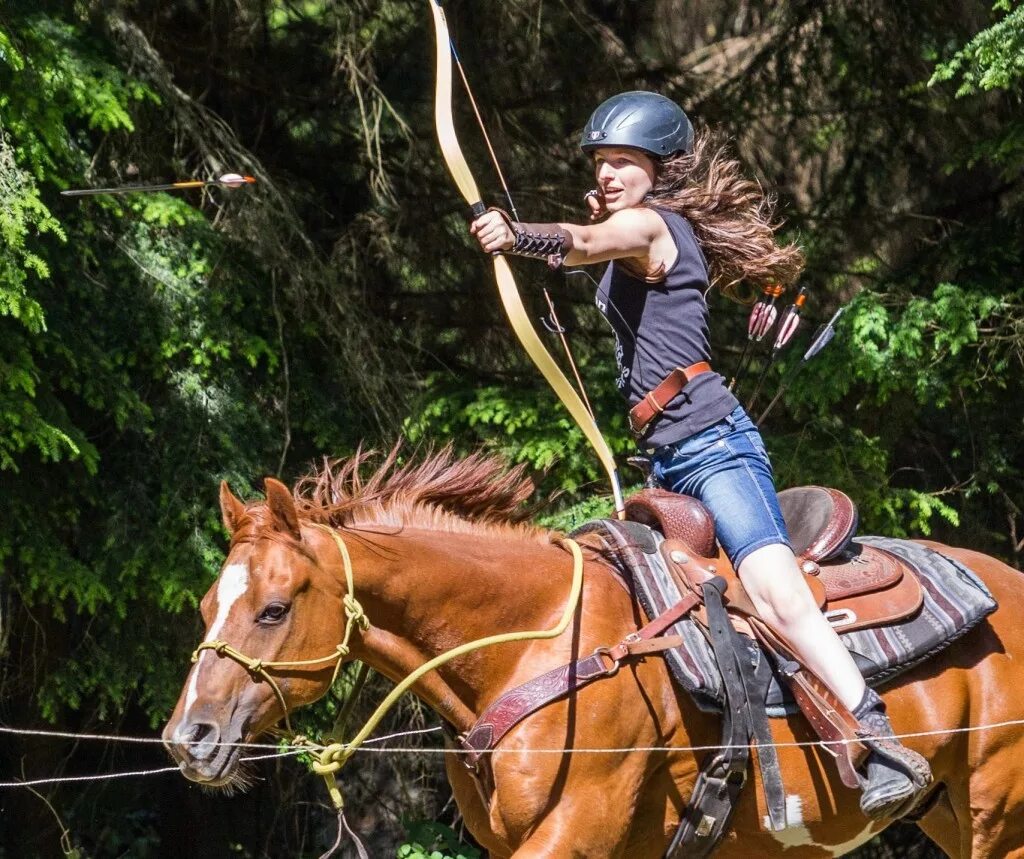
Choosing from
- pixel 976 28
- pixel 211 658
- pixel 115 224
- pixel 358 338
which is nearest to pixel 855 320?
pixel 976 28

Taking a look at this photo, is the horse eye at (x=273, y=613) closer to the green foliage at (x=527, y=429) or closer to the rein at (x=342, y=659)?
the rein at (x=342, y=659)

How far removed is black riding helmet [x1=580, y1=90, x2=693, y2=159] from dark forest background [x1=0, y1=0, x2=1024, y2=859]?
2767mm

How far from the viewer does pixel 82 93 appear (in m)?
6.25

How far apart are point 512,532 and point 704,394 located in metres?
0.76

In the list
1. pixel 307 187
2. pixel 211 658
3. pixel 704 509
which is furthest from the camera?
pixel 307 187

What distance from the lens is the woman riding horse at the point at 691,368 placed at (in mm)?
4039

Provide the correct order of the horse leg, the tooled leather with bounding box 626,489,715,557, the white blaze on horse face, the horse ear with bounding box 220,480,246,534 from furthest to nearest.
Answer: the horse leg < the tooled leather with bounding box 626,489,715,557 < the horse ear with bounding box 220,480,246,534 < the white blaze on horse face

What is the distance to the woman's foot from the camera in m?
3.95

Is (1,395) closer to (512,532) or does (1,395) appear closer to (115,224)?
(115,224)

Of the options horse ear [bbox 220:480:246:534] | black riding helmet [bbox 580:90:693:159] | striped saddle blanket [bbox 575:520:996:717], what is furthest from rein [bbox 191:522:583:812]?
black riding helmet [bbox 580:90:693:159]

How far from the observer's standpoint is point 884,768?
3.99 metres

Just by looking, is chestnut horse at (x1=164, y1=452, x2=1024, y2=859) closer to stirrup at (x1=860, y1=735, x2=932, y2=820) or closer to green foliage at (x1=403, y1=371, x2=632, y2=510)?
stirrup at (x1=860, y1=735, x2=932, y2=820)

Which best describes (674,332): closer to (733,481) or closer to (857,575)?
(733,481)

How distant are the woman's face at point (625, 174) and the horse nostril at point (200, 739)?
2084 millimetres
